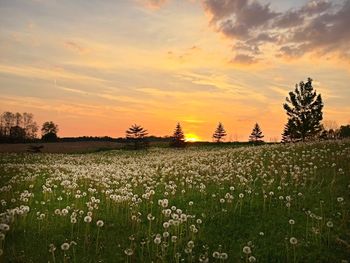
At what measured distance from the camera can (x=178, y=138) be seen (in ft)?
324

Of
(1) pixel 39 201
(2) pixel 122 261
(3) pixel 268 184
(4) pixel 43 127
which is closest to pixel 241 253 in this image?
(2) pixel 122 261

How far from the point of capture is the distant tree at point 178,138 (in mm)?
97250

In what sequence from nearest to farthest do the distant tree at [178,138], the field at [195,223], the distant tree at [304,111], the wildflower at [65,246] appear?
the wildflower at [65,246] → the field at [195,223] → the distant tree at [304,111] → the distant tree at [178,138]

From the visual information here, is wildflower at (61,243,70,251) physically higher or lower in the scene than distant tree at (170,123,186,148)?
lower

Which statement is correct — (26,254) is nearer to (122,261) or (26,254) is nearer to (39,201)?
(122,261)

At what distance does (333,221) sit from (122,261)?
742cm

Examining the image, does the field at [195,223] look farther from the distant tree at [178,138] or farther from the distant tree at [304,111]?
the distant tree at [178,138]

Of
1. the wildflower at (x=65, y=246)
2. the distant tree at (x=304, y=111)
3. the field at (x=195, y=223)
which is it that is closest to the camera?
the wildflower at (x=65, y=246)

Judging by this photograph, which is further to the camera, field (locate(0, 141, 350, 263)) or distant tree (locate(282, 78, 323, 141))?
distant tree (locate(282, 78, 323, 141))

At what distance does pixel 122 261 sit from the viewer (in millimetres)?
10719

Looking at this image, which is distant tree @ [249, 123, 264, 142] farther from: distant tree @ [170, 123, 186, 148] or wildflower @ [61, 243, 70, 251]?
wildflower @ [61, 243, 70, 251]

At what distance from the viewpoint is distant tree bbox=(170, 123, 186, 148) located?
97.2 metres

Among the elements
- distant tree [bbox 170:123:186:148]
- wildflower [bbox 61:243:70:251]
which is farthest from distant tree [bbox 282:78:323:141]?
wildflower [bbox 61:243:70:251]

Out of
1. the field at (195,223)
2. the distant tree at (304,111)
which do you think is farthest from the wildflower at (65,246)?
the distant tree at (304,111)
